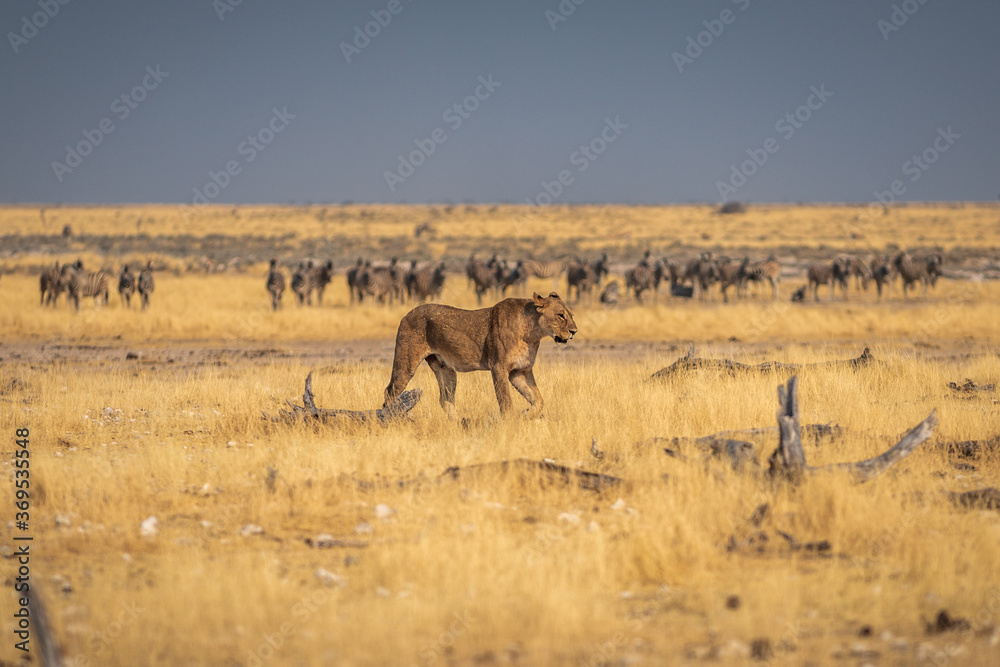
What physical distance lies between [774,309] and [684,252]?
29780 mm

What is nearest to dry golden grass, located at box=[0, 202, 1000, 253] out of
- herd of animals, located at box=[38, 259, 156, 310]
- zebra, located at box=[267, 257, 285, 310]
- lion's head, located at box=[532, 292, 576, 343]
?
zebra, located at box=[267, 257, 285, 310]

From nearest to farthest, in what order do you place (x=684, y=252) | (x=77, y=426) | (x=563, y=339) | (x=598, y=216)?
(x=563, y=339) → (x=77, y=426) → (x=684, y=252) → (x=598, y=216)

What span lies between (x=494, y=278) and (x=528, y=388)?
77.7 ft

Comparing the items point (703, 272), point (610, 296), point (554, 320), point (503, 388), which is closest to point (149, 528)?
point (503, 388)

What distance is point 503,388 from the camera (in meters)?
9.16

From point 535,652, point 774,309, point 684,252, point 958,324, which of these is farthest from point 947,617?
point 684,252

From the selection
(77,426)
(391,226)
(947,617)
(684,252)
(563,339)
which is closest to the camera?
(947,617)

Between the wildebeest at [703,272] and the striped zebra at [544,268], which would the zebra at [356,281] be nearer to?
the striped zebra at [544,268]

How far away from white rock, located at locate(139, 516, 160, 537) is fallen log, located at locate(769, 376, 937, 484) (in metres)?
4.68

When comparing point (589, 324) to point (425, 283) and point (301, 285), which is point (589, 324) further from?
point (301, 285)

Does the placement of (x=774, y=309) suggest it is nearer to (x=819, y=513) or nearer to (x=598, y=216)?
(x=819, y=513)

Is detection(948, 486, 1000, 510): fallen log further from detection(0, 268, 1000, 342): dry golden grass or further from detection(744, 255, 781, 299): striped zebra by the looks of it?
detection(744, 255, 781, 299): striped zebra

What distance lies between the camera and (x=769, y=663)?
14.2 ft

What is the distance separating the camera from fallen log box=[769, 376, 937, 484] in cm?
688
